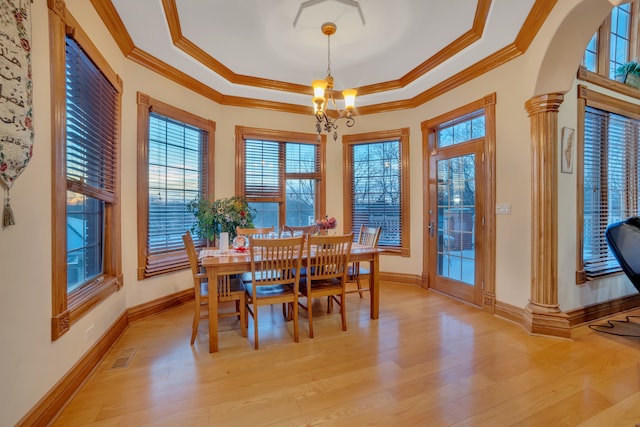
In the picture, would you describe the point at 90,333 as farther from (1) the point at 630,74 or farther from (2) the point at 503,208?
(1) the point at 630,74

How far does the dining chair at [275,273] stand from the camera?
2375 millimetres

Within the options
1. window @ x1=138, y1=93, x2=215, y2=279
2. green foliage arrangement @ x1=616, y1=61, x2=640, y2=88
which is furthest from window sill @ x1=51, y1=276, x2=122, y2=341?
green foliage arrangement @ x1=616, y1=61, x2=640, y2=88

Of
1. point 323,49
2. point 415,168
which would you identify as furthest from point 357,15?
point 415,168

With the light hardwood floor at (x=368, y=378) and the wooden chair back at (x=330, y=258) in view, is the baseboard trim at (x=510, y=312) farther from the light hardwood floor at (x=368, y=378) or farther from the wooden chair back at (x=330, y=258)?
the wooden chair back at (x=330, y=258)

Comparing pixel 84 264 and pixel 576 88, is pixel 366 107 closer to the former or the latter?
pixel 576 88

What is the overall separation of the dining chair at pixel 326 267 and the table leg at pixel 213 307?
2.65 ft

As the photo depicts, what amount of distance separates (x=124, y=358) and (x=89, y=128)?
6.08ft

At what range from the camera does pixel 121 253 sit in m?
2.75

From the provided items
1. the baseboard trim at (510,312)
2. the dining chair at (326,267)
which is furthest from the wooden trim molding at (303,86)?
the baseboard trim at (510,312)

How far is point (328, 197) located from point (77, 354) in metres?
3.53

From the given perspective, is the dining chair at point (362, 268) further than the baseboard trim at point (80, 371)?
Yes

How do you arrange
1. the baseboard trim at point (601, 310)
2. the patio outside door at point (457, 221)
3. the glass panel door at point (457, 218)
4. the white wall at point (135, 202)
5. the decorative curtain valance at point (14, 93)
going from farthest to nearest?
the glass panel door at point (457, 218) → the patio outside door at point (457, 221) → the baseboard trim at point (601, 310) → the white wall at point (135, 202) → the decorative curtain valance at point (14, 93)

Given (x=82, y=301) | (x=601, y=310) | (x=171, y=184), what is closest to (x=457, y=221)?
(x=601, y=310)

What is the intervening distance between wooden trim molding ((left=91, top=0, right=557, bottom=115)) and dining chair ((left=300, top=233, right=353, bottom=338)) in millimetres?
2404
